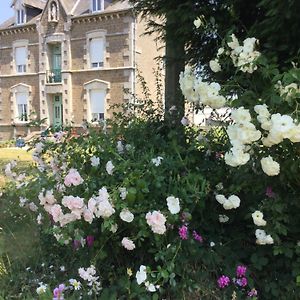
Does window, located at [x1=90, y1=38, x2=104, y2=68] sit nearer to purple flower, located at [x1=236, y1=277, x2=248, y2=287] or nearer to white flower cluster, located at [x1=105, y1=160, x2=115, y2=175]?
white flower cluster, located at [x1=105, y1=160, x2=115, y2=175]

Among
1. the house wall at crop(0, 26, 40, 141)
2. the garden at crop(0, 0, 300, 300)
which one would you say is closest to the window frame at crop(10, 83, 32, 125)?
the house wall at crop(0, 26, 40, 141)

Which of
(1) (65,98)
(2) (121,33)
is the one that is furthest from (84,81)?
(2) (121,33)

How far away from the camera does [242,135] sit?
1.95 meters

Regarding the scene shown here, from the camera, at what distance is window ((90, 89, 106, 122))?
22.6 m

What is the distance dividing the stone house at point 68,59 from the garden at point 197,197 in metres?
17.7

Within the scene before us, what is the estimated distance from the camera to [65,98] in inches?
927

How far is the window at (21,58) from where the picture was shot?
83.5 ft

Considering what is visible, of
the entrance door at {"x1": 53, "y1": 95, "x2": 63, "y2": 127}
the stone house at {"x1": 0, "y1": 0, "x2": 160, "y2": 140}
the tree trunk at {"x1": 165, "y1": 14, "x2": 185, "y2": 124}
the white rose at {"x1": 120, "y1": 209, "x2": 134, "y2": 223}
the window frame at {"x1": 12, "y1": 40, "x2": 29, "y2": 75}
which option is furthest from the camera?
the window frame at {"x1": 12, "y1": 40, "x2": 29, "y2": 75}

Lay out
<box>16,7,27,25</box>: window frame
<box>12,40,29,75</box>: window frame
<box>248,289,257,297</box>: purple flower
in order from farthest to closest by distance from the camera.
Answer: <box>16,7,27,25</box>: window frame < <box>12,40,29,75</box>: window frame < <box>248,289,257,297</box>: purple flower

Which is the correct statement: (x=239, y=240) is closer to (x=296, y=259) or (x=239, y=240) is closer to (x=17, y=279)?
(x=296, y=259)

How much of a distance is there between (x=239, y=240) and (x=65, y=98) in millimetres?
21815

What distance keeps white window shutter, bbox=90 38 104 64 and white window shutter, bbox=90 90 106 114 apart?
67.9 inches

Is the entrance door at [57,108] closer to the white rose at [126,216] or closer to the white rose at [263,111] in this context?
the white rose at [126,216]

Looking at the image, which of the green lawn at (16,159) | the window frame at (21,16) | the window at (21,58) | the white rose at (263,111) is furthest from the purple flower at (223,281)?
the window frame at (21,16)
